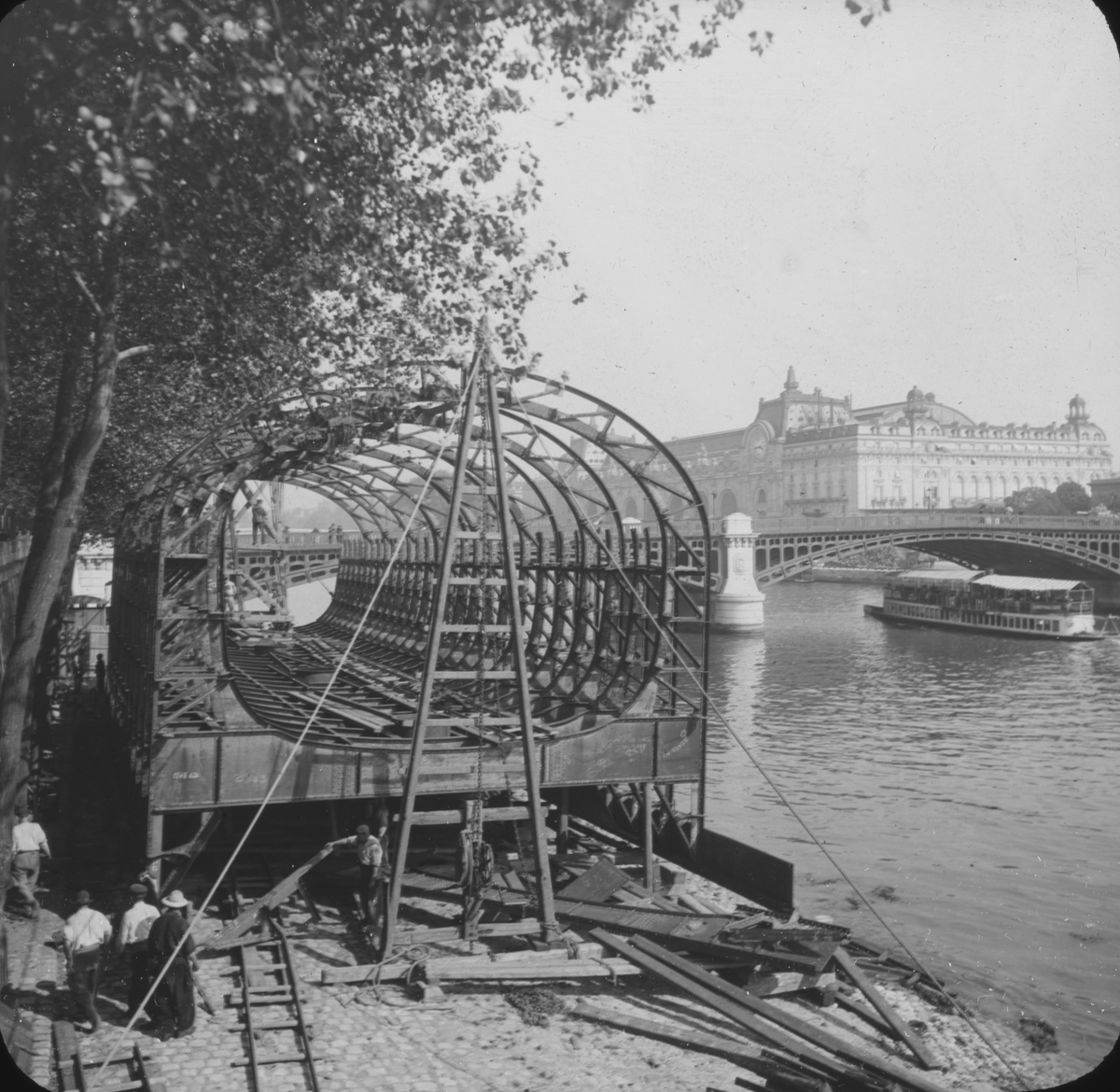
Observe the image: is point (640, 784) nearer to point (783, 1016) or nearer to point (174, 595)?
point (783, 1016)

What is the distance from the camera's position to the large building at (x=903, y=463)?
375 feet

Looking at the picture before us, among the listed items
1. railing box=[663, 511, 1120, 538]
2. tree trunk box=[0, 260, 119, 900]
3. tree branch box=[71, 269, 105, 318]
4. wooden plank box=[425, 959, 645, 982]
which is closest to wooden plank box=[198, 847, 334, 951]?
wooden plank box=[425, 959, 645, 982]

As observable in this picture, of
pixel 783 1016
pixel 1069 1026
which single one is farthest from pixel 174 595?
pixel 1069 1026

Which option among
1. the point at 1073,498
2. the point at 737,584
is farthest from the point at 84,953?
the point at 1073,498

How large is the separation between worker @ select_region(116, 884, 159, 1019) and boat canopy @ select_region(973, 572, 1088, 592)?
63734 millimetres

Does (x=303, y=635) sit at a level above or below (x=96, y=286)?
below

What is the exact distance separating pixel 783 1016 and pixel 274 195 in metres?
10.1

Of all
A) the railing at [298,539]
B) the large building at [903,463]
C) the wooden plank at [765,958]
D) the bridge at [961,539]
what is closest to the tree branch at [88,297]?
the wooden plank at [765,958]

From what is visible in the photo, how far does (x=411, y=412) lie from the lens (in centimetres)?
1858

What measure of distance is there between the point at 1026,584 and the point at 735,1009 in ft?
212

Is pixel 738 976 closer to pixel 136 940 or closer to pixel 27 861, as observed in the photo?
pixel 136 940

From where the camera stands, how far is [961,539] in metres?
75.1

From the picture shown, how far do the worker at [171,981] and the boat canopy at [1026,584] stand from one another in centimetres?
6405

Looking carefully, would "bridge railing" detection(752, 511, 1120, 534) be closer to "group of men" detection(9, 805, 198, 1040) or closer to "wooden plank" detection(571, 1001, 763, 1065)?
"wooden plank" detection(571, 1001, 763, 1065)
